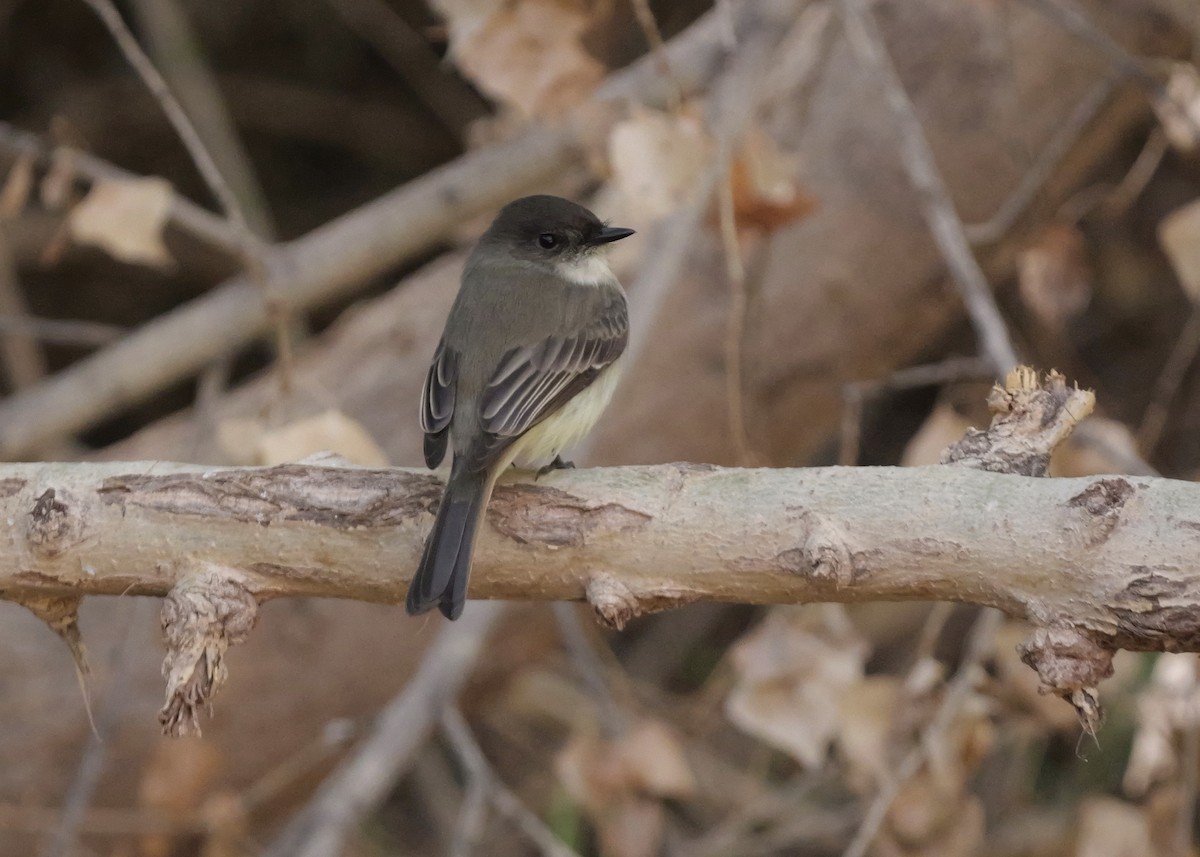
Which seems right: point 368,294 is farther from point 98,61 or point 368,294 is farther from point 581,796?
point 581,796

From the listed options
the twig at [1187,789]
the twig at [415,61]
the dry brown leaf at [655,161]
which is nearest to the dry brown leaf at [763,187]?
the dry brown leaf at [655,161]

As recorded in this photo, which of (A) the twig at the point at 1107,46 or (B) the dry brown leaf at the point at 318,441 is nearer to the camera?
(B) the dry brown leaf at the point at 318,441

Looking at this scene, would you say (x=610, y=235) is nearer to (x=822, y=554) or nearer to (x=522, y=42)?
(x=522, y=42)

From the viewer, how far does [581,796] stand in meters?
3.78

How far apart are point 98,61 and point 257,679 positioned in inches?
155

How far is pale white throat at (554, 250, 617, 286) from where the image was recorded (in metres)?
3.68

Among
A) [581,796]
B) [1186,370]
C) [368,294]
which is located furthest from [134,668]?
[1186,370]

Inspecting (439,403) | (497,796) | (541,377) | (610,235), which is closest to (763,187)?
(610,235)

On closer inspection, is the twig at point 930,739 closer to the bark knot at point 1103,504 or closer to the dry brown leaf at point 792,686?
the dry brown leaf at point 792,686

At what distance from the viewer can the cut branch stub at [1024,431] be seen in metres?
2.44

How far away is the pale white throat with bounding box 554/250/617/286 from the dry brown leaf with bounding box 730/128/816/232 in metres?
0.41

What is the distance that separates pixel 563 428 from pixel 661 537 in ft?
2.63

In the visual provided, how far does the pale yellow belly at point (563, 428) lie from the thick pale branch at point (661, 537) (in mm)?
447

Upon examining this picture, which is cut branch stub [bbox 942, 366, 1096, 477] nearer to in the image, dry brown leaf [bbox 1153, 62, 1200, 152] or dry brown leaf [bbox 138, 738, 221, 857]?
dry brown leaf [bbox 1153, 62, 1200, 152]
